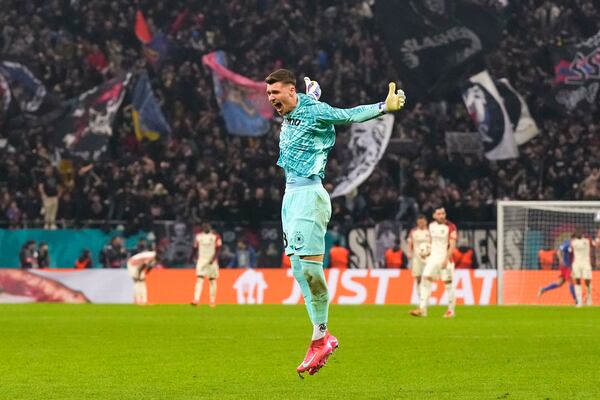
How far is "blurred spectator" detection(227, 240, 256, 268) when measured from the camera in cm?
3291

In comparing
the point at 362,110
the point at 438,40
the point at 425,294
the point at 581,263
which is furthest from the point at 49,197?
the point at 362,110

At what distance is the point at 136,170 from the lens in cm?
3625

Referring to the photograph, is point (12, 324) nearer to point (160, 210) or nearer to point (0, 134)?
point (160, 210)

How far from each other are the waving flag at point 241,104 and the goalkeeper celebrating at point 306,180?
88.9ft

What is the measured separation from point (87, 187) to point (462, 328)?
56.7ft

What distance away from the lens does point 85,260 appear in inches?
1308

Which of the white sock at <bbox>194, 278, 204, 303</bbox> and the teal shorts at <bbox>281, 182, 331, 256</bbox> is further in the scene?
the white sock at <bbox>194, 278, 204, 303</bbox>

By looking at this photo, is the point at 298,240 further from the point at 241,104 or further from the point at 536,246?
the point at 241,104

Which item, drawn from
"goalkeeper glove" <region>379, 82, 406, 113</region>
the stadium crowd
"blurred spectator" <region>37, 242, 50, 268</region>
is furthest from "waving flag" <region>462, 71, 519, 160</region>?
"goalkeeper glove" <region>379, 82, 406, 113</region>

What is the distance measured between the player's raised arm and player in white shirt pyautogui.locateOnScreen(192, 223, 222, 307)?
69.7 feet

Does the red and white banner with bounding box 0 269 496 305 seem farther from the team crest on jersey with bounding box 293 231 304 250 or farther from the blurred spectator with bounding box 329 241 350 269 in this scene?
the team crest on jersey with bounding box 293 231 304 250

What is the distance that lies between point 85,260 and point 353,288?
7.06 meters

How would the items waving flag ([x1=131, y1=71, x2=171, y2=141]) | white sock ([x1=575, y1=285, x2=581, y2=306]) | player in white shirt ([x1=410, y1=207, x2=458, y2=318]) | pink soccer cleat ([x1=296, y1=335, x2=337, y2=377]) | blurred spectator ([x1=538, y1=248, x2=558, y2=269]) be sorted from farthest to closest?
1. waving flag ([x1=131, y1=71, x2=171, y2=141])
2. blurred spectator ([x1=538, y1=248, x2=558, y2=269])
3. white sock ([x1=575, y1=285, x2=581, y2=306])
4. player in white shirt ([x1=410, y1=207, x2=458, y2=318])
5. pink soccer cleat ([x1=296, y1=335, x2=337, y2=377])

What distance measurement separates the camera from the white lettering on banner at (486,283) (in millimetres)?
32919
